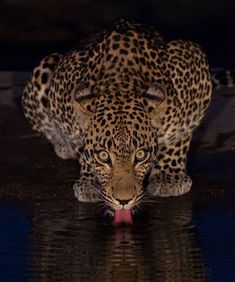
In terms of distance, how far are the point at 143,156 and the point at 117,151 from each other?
0.24 metres

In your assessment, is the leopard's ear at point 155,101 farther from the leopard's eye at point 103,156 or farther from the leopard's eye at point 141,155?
the leopard's eye at point 103,156

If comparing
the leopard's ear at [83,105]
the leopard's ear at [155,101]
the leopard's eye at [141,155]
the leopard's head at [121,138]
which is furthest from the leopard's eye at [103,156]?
the leopard's ear at [155,101]

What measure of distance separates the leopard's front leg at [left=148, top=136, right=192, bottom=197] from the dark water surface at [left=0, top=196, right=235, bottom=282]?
22 centimetres

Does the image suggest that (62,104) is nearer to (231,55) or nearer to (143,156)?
(143,156)

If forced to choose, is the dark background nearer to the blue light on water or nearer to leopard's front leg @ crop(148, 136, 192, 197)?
leopard's front leg @ crop(148, 136, 192, 197)

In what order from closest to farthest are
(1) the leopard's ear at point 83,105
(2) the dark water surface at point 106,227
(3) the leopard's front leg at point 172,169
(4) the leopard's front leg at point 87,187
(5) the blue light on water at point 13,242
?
(5) the blue light on water at point 13,242 < (2) the dark water surface at point 106,227 < (1) the leopard's ear at point 83,105 < (4) the leopard's front leg at point 87,187 < (3) the leopard's front leg at point 172,169

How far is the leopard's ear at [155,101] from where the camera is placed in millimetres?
13312

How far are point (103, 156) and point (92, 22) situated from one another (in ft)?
39.1

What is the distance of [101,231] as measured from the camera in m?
12.7

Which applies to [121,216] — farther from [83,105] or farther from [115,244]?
[83,105]

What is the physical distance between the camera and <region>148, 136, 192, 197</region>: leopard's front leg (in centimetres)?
1405

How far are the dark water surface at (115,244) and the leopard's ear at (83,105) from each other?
2.46ft

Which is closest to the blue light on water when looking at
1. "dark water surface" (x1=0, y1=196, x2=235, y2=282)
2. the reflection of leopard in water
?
"dark water surface" (x1=0, y1=196, x2=235, y2=282)

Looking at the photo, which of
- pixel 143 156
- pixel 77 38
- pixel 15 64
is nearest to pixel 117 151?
pixel 143 156
